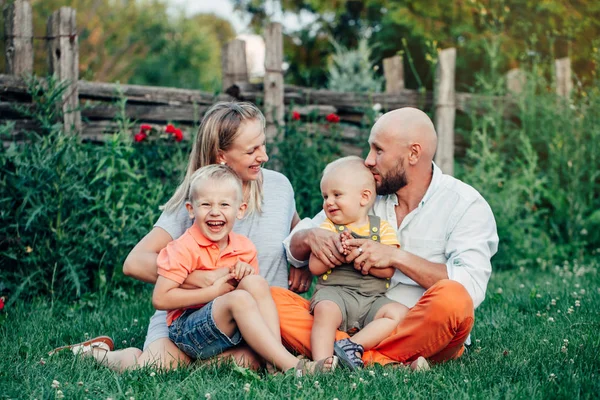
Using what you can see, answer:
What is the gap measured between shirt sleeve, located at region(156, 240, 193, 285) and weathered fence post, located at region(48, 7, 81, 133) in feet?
8.57

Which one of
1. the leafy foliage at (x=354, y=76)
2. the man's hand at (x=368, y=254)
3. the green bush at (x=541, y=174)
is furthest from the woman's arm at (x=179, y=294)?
the leafy foliage at (x=354, y=76)

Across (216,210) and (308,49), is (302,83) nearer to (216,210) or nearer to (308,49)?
(308,49)

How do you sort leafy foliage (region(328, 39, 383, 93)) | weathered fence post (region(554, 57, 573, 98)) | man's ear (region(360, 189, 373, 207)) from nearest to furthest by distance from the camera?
man's ear (region(360, 189, 373, 207)) < weathered fence post (region(554, 57, 573, 98)) < leafy foliage (region(328, 39, 383, 93))

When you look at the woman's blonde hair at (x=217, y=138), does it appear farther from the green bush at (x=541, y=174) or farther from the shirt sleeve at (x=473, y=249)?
the green bush at (x=541, y=174)

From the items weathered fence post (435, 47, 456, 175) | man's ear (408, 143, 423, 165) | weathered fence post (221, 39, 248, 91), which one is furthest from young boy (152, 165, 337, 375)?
weathered fence post (435, 47, 456, 175)

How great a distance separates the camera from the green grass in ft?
8.95

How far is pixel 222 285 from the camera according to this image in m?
3.18

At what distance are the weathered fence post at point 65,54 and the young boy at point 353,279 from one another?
9.26 feet

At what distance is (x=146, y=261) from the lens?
10.9ft

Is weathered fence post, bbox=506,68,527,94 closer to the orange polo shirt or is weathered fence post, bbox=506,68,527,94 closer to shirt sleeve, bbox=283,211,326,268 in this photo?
shirt sleeve, bbox=283,211,326,268

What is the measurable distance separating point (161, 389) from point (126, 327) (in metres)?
1.53

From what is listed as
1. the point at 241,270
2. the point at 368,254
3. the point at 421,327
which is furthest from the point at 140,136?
the point at 421,327

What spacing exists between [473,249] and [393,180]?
535 mm

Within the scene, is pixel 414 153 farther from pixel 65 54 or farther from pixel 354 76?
pixel 354 76
